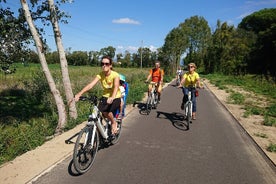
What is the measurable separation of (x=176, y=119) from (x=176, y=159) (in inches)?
163

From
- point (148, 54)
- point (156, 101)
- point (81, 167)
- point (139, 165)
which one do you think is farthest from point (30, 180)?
point (148, 54)

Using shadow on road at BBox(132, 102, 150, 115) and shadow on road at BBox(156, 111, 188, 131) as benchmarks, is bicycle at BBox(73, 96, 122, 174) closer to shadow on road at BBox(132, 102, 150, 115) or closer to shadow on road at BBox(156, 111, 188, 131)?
shadow on road at BBox(156, 111, 188, 131)

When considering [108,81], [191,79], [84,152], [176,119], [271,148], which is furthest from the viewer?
[176,119]

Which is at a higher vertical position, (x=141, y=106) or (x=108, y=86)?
(x=108, y=86)

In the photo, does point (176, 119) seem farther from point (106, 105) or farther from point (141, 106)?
point (106, 105)

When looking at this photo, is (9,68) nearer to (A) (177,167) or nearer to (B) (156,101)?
(B) (156,101)

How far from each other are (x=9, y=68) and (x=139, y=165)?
21.7ft

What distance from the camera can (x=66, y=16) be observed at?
898 cm

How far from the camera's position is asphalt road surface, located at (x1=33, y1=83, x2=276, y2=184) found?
4.73 meters

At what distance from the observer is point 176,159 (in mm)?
5676

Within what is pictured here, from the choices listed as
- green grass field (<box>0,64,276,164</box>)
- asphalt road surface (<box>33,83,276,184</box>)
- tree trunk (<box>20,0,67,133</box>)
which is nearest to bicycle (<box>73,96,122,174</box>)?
asphalt road surface (<box>33,83,276,184</box>)

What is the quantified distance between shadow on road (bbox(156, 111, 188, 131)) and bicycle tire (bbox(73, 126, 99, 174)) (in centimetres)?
393

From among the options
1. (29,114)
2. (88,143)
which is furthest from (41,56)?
(88,143)

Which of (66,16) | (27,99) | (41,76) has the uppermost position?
(66,16)
